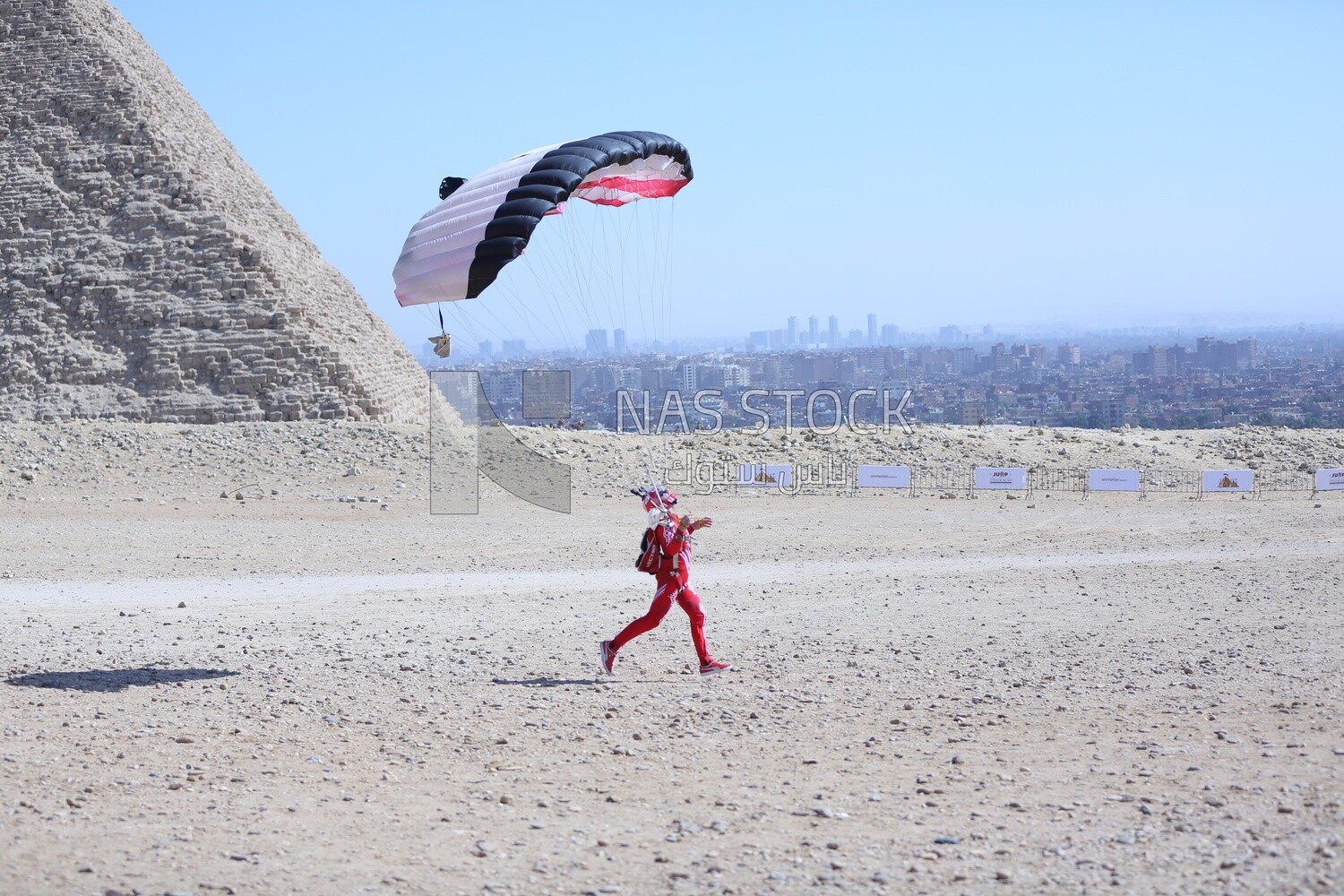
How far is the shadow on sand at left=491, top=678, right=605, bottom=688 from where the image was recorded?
9.30 meters

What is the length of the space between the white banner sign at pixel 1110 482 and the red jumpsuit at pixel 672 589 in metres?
16.7

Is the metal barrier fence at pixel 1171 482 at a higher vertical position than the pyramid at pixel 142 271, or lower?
lower

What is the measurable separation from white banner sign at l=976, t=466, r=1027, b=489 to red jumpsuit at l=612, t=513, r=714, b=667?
53.0ft

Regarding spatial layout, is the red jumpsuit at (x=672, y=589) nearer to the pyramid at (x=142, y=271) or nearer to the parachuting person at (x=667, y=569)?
the parachuting person at (x=667, y=569)

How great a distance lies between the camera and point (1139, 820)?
627 centimetres

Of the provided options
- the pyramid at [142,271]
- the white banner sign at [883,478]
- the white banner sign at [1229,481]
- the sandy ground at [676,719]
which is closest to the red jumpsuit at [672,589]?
the sandy ground at [676,719]

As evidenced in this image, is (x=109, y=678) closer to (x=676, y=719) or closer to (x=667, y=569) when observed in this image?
(x=667, y=569)

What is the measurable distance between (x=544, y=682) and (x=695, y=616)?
113 centimetres

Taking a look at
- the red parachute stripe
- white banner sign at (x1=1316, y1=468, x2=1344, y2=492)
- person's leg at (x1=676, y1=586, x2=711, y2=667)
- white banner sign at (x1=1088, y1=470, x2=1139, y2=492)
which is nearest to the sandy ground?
person's leg at (x1=676, y1=586, x2=711, y2=667)

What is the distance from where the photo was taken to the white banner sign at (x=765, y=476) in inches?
984

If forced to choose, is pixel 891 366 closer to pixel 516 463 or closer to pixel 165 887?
pixel 516 463

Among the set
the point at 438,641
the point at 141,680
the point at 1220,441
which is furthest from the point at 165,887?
the point at 1220,441

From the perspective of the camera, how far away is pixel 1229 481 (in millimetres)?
24828

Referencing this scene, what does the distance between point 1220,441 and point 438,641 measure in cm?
2389
